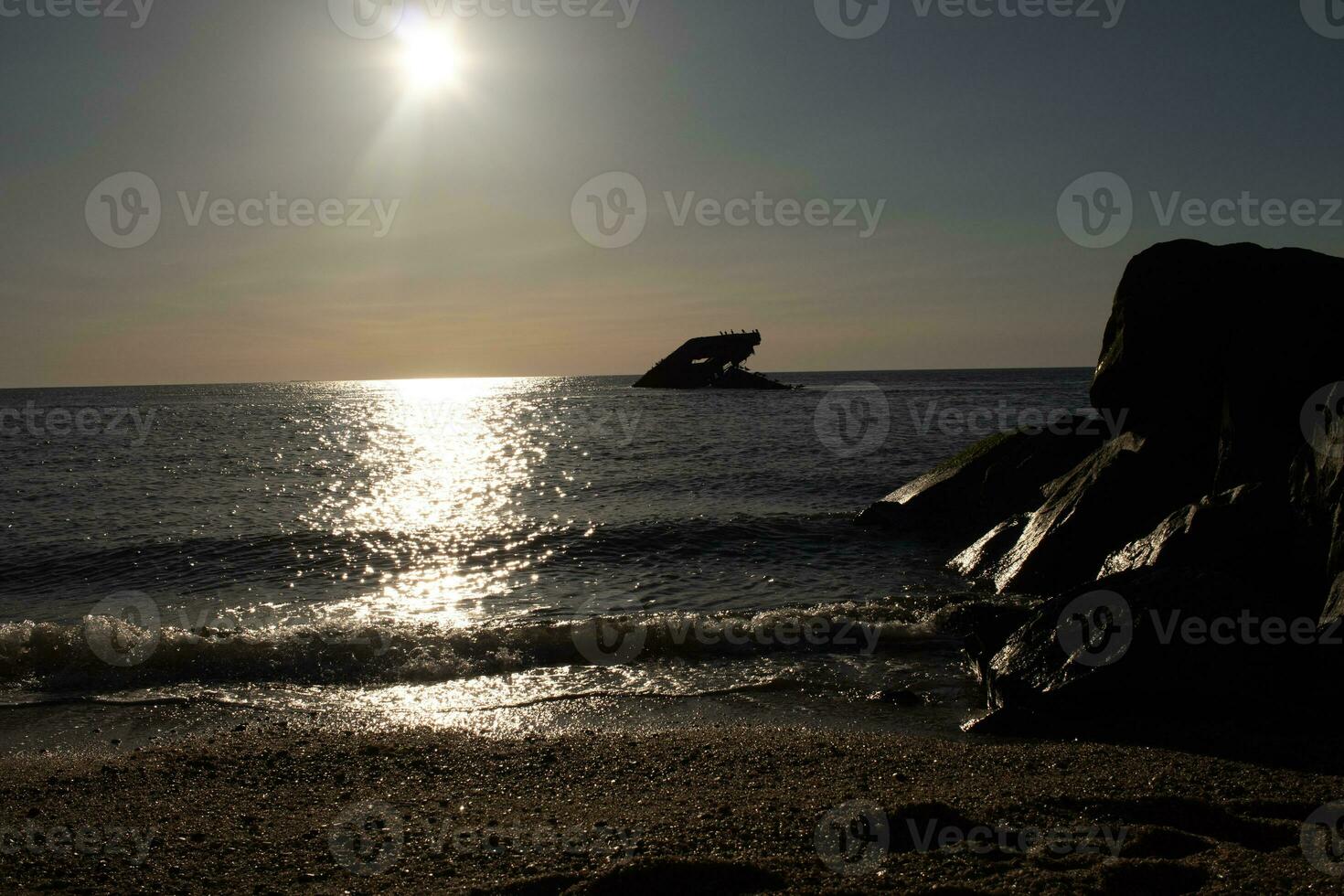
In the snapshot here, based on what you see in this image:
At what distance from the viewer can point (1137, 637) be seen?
24.2 feet

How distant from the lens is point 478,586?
13984mm

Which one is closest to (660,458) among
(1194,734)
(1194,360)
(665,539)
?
(665,539)

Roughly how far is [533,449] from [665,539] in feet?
74.9

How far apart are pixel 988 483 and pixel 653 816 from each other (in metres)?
13.1

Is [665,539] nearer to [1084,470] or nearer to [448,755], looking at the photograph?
[1084,470]
